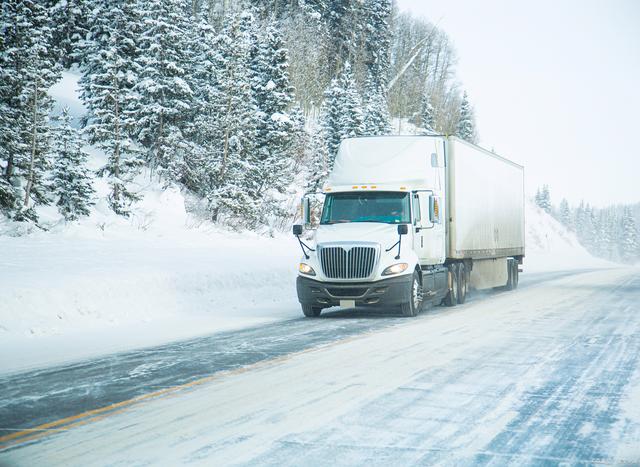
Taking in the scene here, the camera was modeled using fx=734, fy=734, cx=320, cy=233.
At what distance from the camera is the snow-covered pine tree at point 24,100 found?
103ft

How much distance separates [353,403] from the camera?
274 inches

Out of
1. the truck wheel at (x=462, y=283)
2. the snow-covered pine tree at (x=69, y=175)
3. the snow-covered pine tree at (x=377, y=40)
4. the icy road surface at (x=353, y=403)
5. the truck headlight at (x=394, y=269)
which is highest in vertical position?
the snow-covered pine tree at (x=377, y=40)

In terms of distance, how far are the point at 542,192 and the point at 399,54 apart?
6938 cm

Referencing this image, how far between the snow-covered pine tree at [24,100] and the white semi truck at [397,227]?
64.1 ft

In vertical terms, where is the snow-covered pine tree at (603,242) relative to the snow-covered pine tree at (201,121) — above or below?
below

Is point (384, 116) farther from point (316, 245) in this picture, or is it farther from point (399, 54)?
point (316, 245)

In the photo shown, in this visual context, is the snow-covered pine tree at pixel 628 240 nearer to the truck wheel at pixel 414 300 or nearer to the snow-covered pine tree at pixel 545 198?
the snow-covered pine tree at pixel 545 198

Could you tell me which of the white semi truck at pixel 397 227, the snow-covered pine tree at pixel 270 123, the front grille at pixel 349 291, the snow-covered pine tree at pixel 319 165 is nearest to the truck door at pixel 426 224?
the white semi truck at pixel 397 227

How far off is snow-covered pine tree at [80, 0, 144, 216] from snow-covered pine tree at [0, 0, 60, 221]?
12.5ft

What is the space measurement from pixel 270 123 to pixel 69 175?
14.9 metres

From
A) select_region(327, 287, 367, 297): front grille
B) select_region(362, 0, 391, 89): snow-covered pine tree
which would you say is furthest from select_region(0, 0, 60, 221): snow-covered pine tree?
select_region(362, 0, 391, 89): snow-covered pine tree

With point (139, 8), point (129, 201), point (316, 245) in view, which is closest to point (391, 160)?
point (316, 245)

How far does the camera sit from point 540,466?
504cm

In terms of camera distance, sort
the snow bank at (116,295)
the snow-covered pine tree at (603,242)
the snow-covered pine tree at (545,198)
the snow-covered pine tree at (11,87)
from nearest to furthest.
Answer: the snow bank at (116,295), the snow-covered pine tree at (11,87), the snow-covered pine tree at (545,198), the snow-covered pine tree at (603,242)
